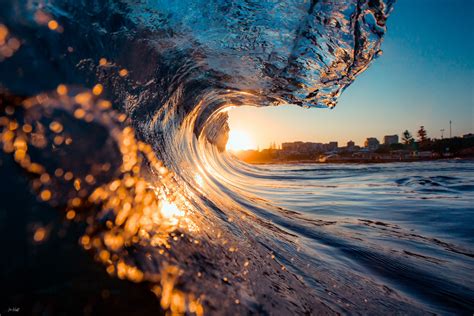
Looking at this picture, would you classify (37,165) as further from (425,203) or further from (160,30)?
(425,203)

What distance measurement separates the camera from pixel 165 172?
1214 mm

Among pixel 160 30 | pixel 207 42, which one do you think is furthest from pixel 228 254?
pixel 207 42

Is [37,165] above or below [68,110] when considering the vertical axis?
below

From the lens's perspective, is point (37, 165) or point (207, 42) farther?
point (207, 42)

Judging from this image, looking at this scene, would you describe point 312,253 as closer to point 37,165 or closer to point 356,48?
point 37,165

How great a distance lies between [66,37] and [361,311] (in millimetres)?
1197

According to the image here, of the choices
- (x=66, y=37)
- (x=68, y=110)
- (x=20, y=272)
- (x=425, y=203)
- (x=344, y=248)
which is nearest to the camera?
(x=20, y=272)

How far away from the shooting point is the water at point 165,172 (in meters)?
0.57

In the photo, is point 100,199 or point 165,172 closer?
point 100,199

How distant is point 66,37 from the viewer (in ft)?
2.72

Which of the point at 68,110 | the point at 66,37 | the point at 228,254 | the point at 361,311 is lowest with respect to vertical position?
the point at 361,311

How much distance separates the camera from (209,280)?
58 centimetres

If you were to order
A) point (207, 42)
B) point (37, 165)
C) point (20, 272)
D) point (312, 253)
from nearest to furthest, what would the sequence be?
point (20, 272) → point (37, 165) → point (312, 253) → point (207, 42)

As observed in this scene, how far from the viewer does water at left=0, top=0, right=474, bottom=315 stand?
568 mm
